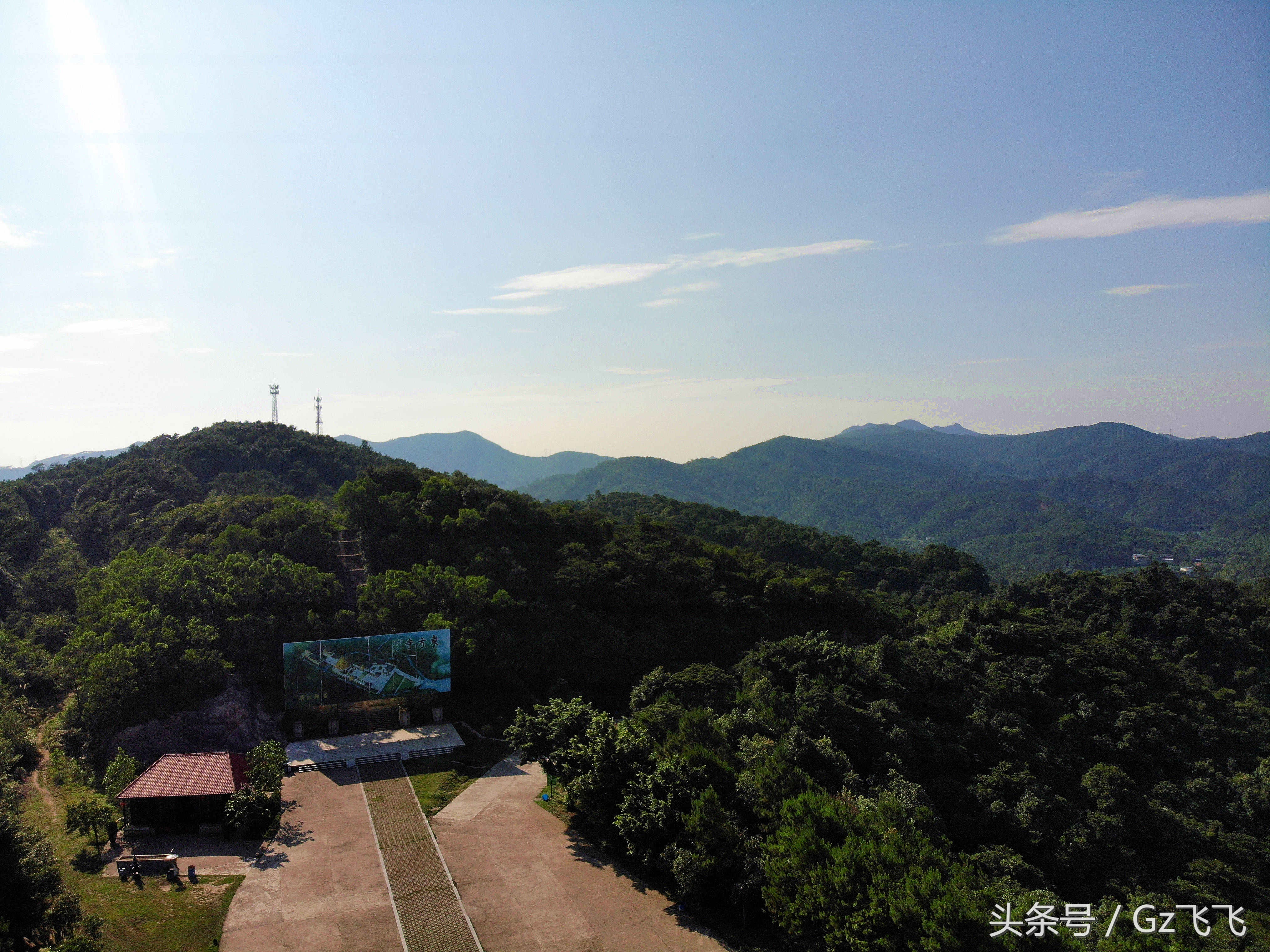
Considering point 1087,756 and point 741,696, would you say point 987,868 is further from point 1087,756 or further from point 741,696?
point 1087,756

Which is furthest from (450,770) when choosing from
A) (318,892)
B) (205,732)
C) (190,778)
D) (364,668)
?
(205,732)

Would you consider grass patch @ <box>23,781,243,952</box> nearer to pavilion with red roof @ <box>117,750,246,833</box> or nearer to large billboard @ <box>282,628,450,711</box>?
pavilion with red roof @ <box>117,750,246,833</box>

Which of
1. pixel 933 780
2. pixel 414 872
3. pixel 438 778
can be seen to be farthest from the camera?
pixel 933 780

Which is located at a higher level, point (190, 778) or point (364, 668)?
point (364, 668)

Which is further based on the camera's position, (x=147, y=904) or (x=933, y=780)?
(x=933, y=780)

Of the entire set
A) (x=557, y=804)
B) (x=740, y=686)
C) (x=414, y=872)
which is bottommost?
(x=557, y=804)

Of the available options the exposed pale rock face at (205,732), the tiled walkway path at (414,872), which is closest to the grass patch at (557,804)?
the tiled walkway path at (414,872)

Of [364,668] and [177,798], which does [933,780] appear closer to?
[364,668]

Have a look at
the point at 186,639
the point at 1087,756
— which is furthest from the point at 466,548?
the point at 1087,756
